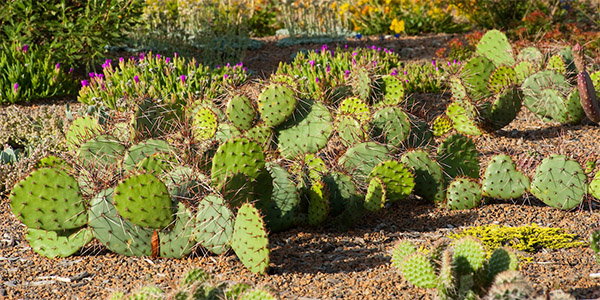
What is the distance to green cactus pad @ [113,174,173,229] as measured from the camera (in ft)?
10.6

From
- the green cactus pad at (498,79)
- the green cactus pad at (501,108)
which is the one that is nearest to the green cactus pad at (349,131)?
the green cactus pad at (501,108)

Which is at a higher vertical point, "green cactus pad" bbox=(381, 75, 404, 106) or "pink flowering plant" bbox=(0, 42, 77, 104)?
"green cactus pad" bbox=(381, 75, 404, 106)

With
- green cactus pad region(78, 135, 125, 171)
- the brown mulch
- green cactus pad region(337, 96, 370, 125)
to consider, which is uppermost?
green cactus pad region(337, 96, 370, 125)

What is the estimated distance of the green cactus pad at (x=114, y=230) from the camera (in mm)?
3416

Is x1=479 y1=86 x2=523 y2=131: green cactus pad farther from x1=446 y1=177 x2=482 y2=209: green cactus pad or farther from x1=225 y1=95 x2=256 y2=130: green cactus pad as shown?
x1=225 y1=95 x2=256 y2=130: green cactus pad

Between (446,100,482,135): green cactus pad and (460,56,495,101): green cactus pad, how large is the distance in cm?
18

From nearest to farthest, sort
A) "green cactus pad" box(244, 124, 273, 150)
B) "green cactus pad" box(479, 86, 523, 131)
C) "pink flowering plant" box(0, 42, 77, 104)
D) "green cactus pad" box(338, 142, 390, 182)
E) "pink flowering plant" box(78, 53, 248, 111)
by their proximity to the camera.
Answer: "green cactus pad" box(338, 142, 390, 182) < "green cactus pad" box(244, 124, 273, 150) < "green cactus pad" box(479, 86, 523, 131) < "pink flowering plant" box(78, 53, 248, 111) < "pink flowering plant" box(0, 42, 77, 104)

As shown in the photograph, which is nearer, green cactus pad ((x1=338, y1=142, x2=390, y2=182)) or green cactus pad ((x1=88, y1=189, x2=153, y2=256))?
green cactus pad ((x1=88, y1=189, x2=153, y2=256))

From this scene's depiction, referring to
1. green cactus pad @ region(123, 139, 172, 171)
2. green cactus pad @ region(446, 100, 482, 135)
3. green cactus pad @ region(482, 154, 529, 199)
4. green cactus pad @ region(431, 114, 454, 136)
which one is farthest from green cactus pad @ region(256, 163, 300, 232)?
green cactus pad @ region(446, 100, 482, 135)

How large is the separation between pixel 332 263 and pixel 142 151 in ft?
4.28

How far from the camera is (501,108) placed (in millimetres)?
5465

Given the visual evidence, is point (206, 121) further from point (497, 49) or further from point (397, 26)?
point (397, 26)

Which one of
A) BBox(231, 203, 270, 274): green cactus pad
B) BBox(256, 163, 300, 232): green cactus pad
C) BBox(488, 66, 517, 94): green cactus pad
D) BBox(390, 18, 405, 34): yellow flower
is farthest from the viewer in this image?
BBox(390, 18, 405, 34): yellow flower

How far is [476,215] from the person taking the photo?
4074 mm
